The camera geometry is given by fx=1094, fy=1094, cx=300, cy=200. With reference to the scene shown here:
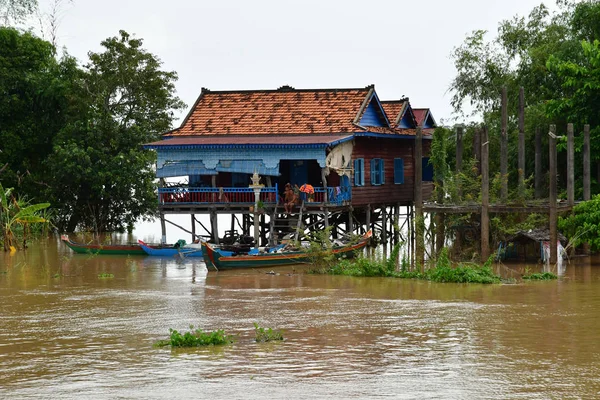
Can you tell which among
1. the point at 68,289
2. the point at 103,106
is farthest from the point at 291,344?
the point at 103,106

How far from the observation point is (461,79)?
3950 centimetres

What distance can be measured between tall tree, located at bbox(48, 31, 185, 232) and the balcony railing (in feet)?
21.5

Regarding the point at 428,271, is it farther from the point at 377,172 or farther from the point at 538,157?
the point at 377,172

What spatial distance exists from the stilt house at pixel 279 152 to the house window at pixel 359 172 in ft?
0.10

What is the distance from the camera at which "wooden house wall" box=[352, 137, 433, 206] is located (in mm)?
31625

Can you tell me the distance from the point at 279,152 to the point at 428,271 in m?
7.44

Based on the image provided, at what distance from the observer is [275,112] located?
32.0m

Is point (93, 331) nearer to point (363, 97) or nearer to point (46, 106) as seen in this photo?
point (363, 97)

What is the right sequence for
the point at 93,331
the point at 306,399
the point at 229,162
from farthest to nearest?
the point at 229,162 < the point at 93,331 < the point at 306,399

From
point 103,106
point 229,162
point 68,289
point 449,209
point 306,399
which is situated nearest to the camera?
point 306,399

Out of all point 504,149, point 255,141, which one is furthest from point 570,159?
point 255,141

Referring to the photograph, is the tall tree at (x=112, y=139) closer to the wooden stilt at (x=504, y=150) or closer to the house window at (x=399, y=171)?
the house window at (x=399, y=171)

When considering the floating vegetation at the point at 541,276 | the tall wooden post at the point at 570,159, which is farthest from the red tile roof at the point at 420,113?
the floating vegetation at the point at 541,276

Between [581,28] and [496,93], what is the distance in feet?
21.2
